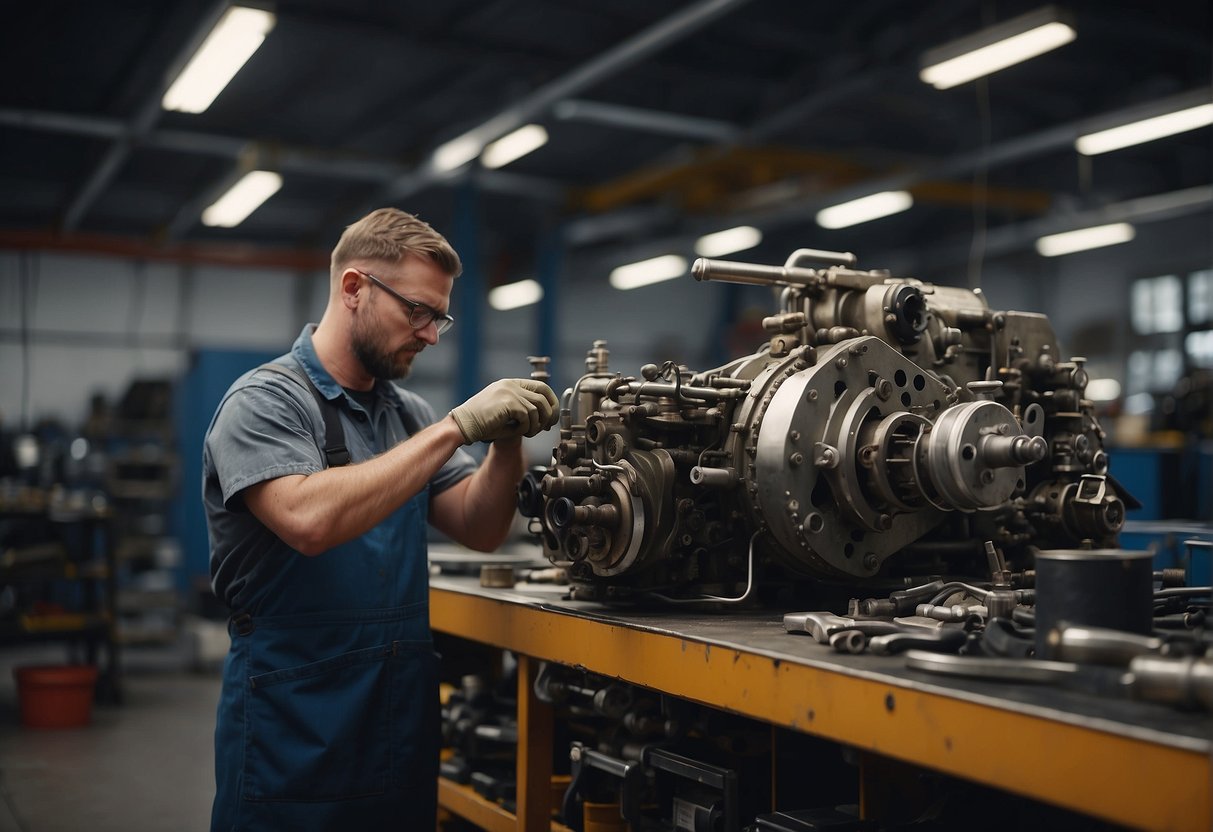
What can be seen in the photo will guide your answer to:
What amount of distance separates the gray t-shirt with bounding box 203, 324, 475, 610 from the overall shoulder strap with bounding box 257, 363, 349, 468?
10 millimetres

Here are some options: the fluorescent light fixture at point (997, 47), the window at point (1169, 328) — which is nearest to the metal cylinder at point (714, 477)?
the fluorescent light fixture at point (997, 47)

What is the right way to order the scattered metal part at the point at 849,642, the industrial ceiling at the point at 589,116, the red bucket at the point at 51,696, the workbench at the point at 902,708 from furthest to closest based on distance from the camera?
the industrial ceiling at the point at 589,116, the red bucket at the point at 51,696, the scattered metal part at the point at 849,642, the workbench at the point at 902,708

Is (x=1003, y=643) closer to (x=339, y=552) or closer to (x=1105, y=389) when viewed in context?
(x=339, y=552)

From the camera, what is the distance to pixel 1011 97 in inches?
303

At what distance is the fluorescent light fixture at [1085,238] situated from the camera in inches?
348

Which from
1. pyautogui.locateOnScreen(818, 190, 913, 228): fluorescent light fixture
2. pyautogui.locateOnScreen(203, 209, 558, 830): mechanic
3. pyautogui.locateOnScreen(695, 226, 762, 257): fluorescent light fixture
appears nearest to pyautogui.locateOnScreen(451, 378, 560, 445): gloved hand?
pyautogui.locateOnScreen(203, 209, 558, 830): mechanic

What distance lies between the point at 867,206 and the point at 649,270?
110 inches

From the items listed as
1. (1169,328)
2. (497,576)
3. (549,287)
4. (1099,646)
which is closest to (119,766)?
(497,576)

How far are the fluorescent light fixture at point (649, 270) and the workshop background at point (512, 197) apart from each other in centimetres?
9

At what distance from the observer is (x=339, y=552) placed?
1866 mm

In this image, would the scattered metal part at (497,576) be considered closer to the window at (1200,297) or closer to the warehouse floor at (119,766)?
the warehouse floor at (119,766)

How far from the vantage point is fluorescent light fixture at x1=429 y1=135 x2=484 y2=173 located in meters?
7.17

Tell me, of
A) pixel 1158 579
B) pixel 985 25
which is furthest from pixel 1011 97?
pixel 1158 579

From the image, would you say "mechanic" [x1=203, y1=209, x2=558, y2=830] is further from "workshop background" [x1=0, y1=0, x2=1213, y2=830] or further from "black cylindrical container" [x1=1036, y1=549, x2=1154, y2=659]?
"workshop background" [x1=0, y1=0, x2=1213, y2=830]
